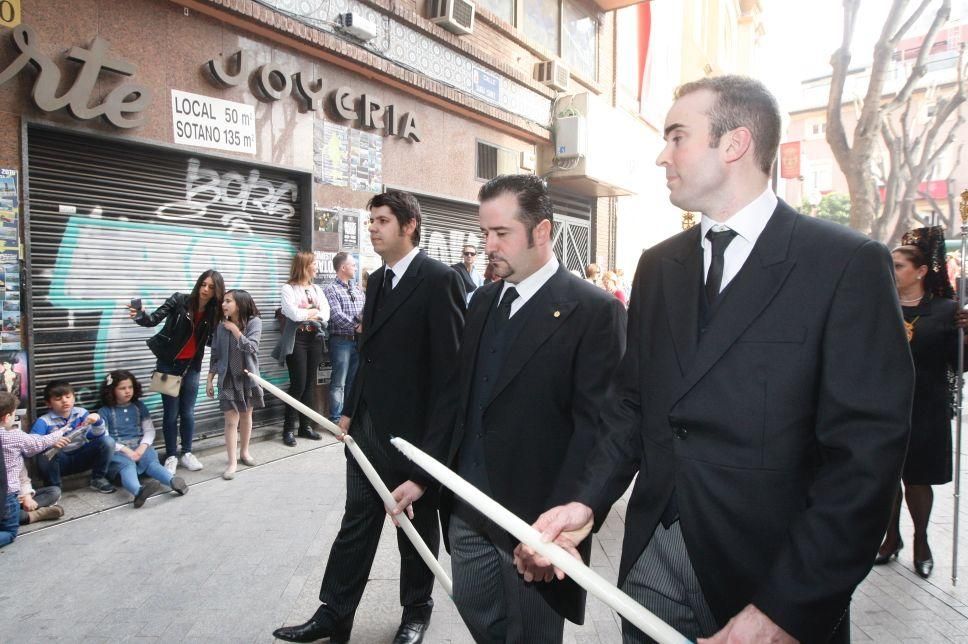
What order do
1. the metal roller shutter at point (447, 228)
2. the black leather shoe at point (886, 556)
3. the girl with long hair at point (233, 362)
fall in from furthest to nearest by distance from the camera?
1. the metal roller shutter at point (447, 228)
2. the girl with long hair at point (233, 362)
3. the black leather shoe at point (886, 556)

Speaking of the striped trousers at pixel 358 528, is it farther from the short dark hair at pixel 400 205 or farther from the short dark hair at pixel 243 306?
the short dark hair at pixel 243 306

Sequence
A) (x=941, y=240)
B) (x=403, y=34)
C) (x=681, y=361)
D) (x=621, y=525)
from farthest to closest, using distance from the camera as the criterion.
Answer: (x=403, y=34)
(x=621, y=525)
(x=941, y=240)
(x=681, y=361)

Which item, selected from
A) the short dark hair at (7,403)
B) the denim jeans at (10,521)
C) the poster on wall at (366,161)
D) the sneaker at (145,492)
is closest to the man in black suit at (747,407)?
the denim jeans at (10,521)

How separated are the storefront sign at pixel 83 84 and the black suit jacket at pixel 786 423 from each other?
18.8ft

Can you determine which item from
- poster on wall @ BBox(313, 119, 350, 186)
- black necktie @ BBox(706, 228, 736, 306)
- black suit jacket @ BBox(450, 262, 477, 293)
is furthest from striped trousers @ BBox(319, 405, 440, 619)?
poster on wall @ BBox(313, 119, 350, 186)

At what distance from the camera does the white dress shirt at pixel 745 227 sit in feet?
5.58

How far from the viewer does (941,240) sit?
450 cm

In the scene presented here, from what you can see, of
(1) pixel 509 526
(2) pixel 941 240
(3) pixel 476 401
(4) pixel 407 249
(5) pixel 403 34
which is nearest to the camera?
(1) pixel 509 526

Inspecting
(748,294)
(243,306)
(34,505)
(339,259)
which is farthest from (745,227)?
(339,259)

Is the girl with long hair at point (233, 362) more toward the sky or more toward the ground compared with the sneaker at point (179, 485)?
more toward the sky

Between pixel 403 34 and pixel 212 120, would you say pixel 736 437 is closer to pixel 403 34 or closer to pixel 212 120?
pixel 212 120

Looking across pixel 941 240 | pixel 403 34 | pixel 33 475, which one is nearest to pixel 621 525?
pixel 941 240

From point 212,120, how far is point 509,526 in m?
6.78

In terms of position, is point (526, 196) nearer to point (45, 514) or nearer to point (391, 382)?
point (391, 382)
